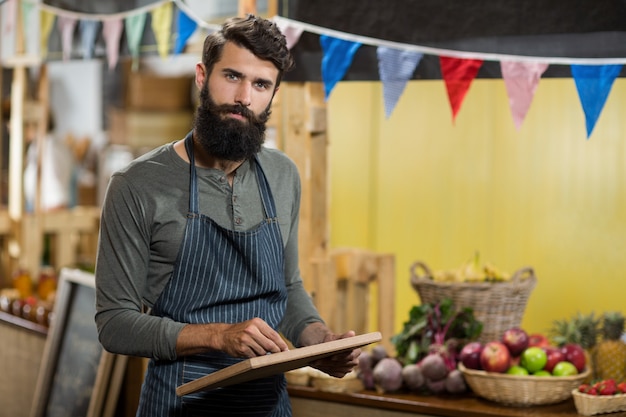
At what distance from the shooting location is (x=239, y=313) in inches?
92.8

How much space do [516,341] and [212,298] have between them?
4.71 ft

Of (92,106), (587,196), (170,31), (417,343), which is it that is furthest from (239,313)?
(92,106)

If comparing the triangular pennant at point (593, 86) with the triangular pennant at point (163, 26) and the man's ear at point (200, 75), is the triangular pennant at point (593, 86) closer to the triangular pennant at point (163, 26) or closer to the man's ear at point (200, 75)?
the man's ear at point (200, 75)

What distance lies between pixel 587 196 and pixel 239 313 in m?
3.10

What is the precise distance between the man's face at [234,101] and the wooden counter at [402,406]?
1.35m

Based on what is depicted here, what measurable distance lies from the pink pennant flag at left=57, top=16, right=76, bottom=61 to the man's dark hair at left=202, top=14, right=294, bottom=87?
2.59 meters

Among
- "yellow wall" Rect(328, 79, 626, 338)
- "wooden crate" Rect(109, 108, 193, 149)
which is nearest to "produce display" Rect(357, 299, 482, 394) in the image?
"yellow wall" Rect(328, 79, 626, 338)

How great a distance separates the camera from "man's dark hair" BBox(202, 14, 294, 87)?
7.40 feet

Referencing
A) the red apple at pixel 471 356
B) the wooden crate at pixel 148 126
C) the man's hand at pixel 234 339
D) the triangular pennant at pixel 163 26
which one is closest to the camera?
the man's hand at pixel 234 339

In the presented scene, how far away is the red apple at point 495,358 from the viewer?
329 centimetres

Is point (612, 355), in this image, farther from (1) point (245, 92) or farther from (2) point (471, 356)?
(1) point (245, 92)

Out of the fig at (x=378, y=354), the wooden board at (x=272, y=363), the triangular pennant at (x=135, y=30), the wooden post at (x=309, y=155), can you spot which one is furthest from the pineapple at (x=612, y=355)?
the triangular pennant at (x=135, y=30)

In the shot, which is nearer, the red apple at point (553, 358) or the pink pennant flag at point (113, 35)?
the red apple at point (553, 358)

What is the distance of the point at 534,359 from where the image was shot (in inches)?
130
